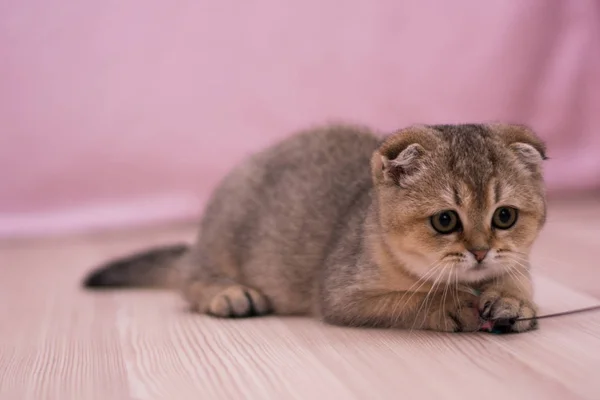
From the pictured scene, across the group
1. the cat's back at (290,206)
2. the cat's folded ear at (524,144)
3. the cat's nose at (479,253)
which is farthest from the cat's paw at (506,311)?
the cat's back at (290,206)

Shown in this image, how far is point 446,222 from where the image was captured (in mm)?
2119

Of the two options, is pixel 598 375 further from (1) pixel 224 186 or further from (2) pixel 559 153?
(2) pixel 559 153

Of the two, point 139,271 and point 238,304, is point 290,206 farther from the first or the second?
point 139,271

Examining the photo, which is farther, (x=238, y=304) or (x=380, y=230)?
(x=238, y=304)

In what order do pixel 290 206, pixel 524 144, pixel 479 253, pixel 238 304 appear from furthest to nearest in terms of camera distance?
pixel 290 206, pixel 238 304, pixel 524 144, pixel 479 253

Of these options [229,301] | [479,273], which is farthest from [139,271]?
[479,273]

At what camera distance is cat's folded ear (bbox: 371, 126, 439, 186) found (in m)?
2.20

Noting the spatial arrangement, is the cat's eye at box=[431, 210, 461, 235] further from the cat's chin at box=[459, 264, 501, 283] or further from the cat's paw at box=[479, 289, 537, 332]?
the cat's paw at box=[479, 289, 537, 332]

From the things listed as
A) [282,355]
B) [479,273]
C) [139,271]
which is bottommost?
[139,271]

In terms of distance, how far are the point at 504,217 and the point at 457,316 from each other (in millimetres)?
280

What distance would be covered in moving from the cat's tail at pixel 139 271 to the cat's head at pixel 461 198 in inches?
45.9

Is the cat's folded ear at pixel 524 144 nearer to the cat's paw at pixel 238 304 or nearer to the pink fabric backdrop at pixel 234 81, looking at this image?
the cat's paw at pixel 238 304

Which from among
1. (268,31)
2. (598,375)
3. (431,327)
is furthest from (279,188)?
(268,31)

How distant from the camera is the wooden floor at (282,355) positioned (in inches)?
72.3
